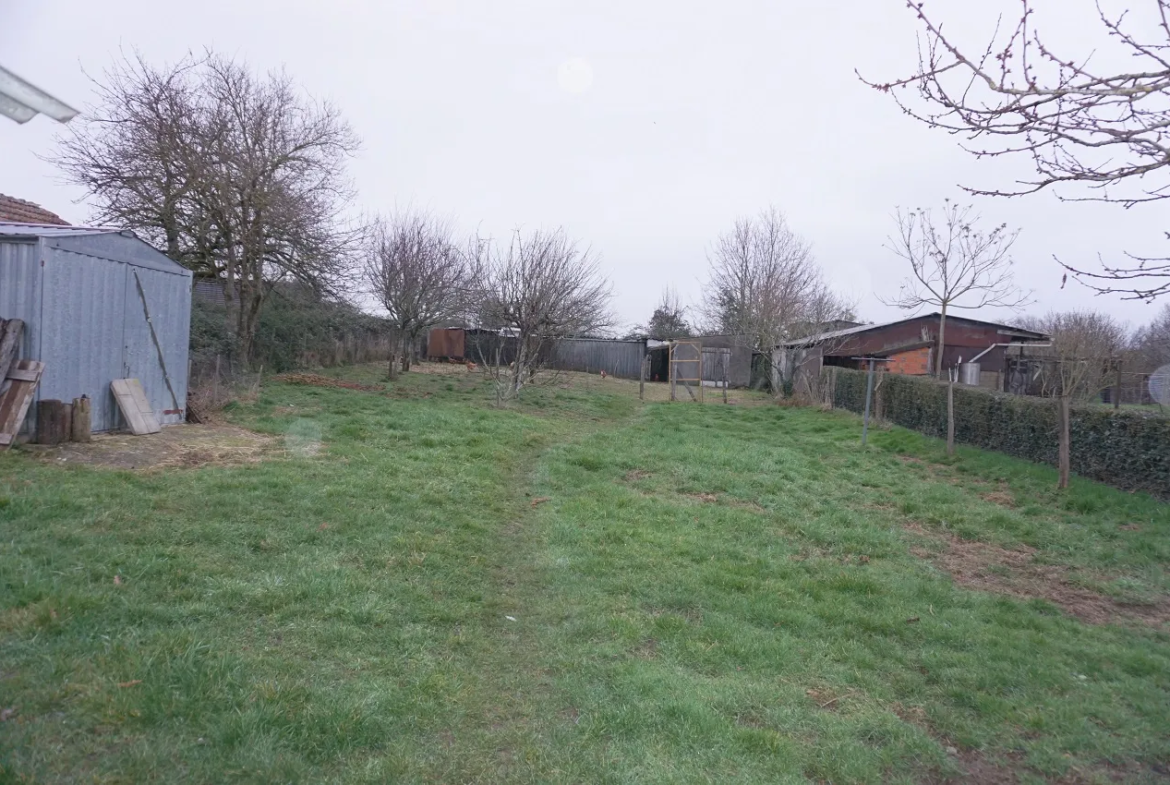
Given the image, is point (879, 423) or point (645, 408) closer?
point (879, 423)

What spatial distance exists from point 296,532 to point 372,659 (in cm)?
231

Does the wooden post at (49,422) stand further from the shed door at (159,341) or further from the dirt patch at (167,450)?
→ the shed door at (159,341)

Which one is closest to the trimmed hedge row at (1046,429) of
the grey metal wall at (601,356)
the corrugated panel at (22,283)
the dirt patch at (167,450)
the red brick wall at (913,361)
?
the red brick wall at (913,361)

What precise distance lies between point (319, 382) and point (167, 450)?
35.4 feet

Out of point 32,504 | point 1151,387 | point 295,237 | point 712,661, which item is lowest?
point 712,661

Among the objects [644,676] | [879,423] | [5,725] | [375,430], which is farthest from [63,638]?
[879,423]

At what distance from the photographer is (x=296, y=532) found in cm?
592

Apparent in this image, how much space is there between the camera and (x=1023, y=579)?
644 cm

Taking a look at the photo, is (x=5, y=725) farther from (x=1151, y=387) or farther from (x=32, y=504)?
(x=1151, y=387)

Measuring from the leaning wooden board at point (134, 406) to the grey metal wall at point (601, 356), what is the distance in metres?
22.8

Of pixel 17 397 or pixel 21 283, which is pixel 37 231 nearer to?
pixel 21 283

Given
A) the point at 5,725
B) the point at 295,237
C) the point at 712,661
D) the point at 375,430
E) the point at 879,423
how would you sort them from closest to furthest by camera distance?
the point at 5,725, the point at 712,661, the point at 375,430, the point at 879,423, the point at 295,237

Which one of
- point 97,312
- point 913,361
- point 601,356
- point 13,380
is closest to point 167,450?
point 13,380

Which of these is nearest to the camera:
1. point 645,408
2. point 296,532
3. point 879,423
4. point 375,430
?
point 296,532
